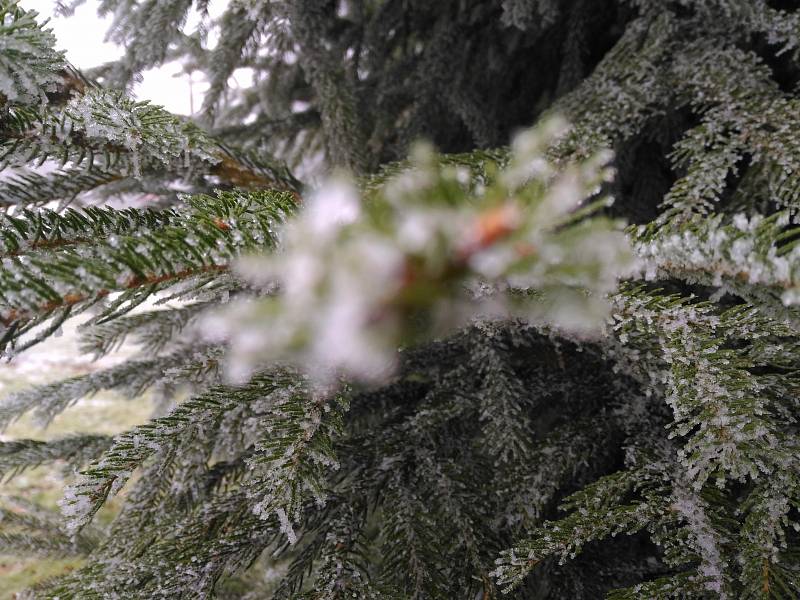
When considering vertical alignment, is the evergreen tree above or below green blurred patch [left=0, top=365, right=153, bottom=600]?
below

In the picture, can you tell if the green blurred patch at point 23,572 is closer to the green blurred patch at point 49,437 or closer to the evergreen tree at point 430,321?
the green blurred patch at point 49,437

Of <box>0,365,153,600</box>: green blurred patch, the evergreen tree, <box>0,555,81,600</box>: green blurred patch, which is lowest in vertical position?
the evergreen tree

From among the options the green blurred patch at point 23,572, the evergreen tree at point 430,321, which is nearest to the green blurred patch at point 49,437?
the green blurred patch at point 23,572

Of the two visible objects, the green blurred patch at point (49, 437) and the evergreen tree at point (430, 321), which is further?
the green blurred patch at point (49, 437)

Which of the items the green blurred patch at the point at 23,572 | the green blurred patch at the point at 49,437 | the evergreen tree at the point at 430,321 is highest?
the green blurred patch at the point at 49,437

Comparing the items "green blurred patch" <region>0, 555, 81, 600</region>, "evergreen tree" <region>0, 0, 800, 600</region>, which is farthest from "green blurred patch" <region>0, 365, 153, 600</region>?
"evergreen tree" <region>0, 0, 800, 600</region>

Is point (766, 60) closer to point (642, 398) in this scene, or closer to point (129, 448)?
point (642, 398)

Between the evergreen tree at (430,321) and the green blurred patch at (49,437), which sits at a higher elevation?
the green blurred patch at (49,437)

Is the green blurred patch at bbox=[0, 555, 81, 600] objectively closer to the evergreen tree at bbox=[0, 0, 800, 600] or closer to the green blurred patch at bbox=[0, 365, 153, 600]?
the green blurred patch at bbox=[0, 365, 153, 600]
